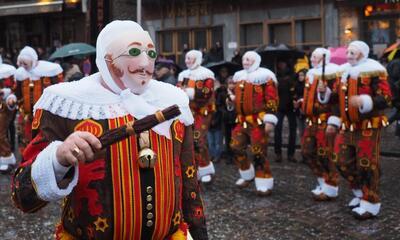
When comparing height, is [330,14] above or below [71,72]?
above

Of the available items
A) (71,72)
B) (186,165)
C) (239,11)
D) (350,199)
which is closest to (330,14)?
(239,11)

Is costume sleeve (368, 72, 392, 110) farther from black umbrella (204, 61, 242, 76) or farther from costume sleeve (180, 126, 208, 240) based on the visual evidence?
black umbrella (204, 61, 242, 76)

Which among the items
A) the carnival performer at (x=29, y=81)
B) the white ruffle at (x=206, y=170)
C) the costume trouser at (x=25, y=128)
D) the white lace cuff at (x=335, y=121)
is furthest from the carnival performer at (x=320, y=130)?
the costume trouser at (x=25, y=128)

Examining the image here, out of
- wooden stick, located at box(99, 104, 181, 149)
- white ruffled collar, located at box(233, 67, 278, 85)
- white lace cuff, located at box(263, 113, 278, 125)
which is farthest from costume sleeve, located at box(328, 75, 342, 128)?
wooden stick, located at box(99, 104, 181, 149)

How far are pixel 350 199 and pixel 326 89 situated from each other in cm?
146

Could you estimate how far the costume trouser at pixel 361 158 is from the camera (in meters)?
6.26

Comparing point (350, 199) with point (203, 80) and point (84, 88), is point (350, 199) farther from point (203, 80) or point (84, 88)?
point (84, 88)

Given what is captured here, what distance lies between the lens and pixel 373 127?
6.27 meters

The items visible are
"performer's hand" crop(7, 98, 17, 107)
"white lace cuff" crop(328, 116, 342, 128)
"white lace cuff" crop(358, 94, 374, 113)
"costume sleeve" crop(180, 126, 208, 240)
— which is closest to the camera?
"costume sleeve" crop(180, 126, 208, 240)

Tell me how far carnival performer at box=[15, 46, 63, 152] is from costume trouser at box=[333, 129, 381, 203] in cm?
454

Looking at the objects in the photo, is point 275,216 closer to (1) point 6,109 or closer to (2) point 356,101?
(2) point 356,101

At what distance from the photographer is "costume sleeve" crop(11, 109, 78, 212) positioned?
221cm

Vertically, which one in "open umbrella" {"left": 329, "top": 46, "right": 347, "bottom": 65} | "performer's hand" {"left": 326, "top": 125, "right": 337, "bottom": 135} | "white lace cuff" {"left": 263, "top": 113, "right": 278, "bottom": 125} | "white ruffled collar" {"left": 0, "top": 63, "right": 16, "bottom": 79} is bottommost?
"performer's hand" {"left": 326, "top": 125, "right": 337, "bottom": 135}

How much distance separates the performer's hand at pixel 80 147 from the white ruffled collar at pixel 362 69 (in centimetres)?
475
